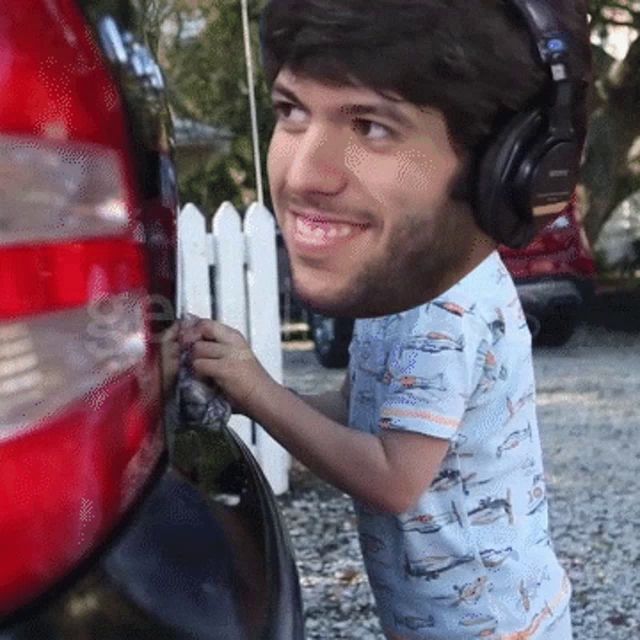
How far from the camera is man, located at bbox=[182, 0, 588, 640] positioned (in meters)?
0.95

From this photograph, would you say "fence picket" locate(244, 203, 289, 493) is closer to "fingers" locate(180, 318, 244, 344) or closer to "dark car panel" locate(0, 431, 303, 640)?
"fingers" locate(180, 318, 244, 344)

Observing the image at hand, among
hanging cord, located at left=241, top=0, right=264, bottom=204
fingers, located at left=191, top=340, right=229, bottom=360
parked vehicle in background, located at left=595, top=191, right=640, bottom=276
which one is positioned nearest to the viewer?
hanging cord, located at left=241, top=0, right=264, bottom=204

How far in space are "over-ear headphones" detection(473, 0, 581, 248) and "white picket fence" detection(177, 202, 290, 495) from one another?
3466mm

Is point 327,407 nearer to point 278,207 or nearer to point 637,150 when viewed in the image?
point 278,207

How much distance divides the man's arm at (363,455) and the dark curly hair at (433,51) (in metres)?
0.49

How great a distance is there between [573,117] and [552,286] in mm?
7834

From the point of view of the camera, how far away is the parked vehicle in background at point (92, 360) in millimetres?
965

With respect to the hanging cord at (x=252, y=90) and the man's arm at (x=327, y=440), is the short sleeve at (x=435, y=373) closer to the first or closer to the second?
the man's arm at (x=327, y=440)

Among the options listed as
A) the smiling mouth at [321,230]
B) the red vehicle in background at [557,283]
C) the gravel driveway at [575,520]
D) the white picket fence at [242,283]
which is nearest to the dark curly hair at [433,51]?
the smiling mouth at [321,230]

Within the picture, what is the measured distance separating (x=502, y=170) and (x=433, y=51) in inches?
4.5

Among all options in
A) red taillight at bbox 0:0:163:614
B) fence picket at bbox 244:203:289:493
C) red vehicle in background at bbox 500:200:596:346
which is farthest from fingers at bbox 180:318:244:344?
red vehicle in background at bbox 500:200:596:346

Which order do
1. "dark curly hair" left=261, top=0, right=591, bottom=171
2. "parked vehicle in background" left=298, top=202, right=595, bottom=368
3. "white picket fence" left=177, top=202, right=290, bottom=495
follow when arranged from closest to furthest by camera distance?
1. "dark curly hair" left=261, top=0, right=591, bottom=171
2. "white picket fence" left=177, top=202, right=290, bottom=495
3. "parked vehicle in background" left=298, top=202, right=595, bottom=368

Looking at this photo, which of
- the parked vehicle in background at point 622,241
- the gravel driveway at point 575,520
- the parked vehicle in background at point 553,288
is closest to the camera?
the gravel driveway at point 575,520

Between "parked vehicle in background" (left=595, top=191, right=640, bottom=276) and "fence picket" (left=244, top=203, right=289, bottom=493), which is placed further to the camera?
"parked vehicle in background" (left=595, top=191, right=640, bottom=276)
